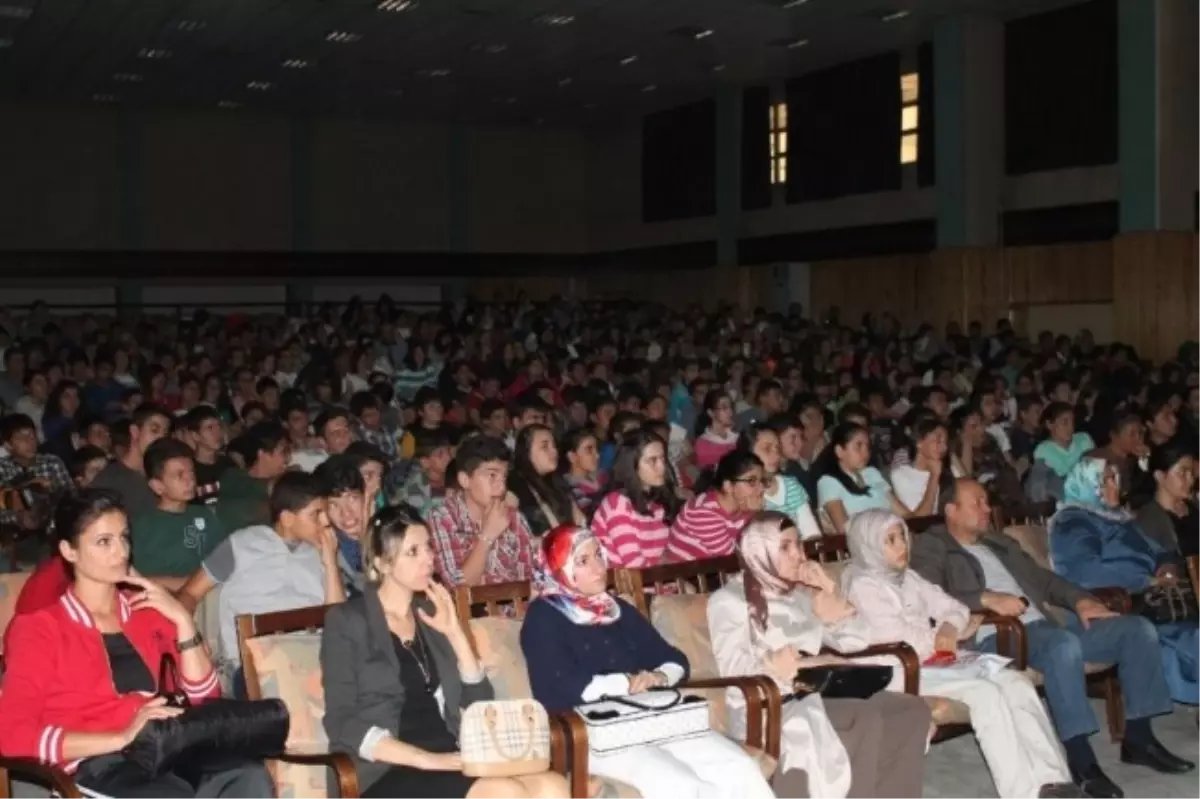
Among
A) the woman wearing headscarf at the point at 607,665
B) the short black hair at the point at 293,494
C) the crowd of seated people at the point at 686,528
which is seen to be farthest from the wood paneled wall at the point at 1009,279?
the woman wearing headscarf at the point at 607,665

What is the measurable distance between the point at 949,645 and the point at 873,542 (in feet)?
1.42

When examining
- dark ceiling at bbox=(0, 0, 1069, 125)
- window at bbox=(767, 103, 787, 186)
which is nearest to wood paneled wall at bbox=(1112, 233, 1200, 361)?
dark ceiling at bbox=(0, 0, 1069, 125)

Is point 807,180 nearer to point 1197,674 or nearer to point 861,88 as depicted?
point 861,88

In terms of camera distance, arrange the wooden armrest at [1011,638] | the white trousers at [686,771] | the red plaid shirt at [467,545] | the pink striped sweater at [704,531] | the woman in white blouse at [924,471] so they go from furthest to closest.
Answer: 1. the woman in white blouse at [924,471]
2. the pink striped sweater at [704,531]
3. the red plaid shirt at [467,545]
4. the wooden armrest at [1011,638]
5. the white trousers at [686,771]

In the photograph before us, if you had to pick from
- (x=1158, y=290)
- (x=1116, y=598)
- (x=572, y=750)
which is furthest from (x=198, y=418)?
(x=1158, y=290)

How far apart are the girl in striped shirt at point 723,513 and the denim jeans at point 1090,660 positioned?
986mm

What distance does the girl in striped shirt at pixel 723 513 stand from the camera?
5.64 metres

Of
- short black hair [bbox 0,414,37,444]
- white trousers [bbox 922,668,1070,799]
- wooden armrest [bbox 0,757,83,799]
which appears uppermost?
short black hair [bbox 0,414,37,444]

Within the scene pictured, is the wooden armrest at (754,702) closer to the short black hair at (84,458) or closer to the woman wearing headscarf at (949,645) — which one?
the woman wearing headscarf at (949,645)

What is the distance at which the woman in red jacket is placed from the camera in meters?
3.51

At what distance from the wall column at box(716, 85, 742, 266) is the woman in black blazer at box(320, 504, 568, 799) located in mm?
18805

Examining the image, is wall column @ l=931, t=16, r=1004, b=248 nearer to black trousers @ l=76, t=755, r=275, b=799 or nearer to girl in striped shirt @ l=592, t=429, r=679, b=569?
girl in striped shirt @ l=592, t=429, r=679, b=569

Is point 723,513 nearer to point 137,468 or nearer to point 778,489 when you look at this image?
point 778,489

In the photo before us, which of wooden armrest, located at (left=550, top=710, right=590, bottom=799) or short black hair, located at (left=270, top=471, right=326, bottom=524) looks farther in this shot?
short black hair, located at (left=270, top=471, right=326, bottom=524)
